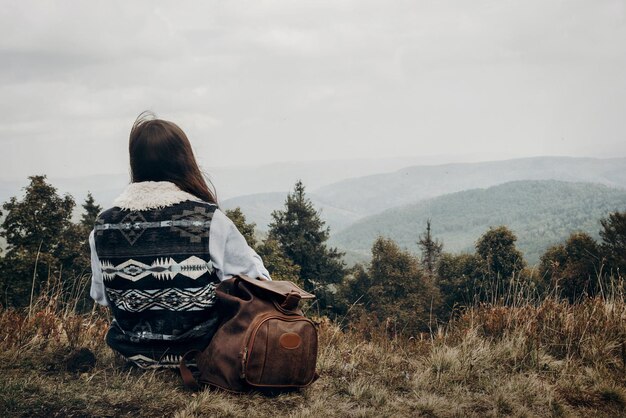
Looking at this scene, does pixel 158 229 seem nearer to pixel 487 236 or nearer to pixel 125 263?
pixel 125 263

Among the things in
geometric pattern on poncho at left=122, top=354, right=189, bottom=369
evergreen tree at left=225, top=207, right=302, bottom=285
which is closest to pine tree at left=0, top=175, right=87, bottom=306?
evergreen tree at left=225, top=207, right=302, bottom=285

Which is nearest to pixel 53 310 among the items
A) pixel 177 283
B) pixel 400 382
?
pixel 177 283

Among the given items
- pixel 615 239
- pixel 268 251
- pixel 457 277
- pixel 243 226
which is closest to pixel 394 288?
pixel 457 277

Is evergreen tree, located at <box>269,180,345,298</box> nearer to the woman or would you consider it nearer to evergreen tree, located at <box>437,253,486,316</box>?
evergreen tree, located at <box>437,253,486,316</box>

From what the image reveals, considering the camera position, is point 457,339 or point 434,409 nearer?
point 434,409

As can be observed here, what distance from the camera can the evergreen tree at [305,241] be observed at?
37.7 metres

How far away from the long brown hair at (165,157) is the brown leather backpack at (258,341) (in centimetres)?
72

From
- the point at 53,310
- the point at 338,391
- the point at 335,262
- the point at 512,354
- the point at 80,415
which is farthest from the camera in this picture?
the point at 335,262

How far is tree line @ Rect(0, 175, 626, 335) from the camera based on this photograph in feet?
82.2

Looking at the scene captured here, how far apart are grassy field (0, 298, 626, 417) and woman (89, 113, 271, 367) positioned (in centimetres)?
39

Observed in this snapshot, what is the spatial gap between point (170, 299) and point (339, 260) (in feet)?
130

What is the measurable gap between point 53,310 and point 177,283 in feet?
8.86

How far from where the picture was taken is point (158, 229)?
3.40 m

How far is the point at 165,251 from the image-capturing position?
11.1 feet
